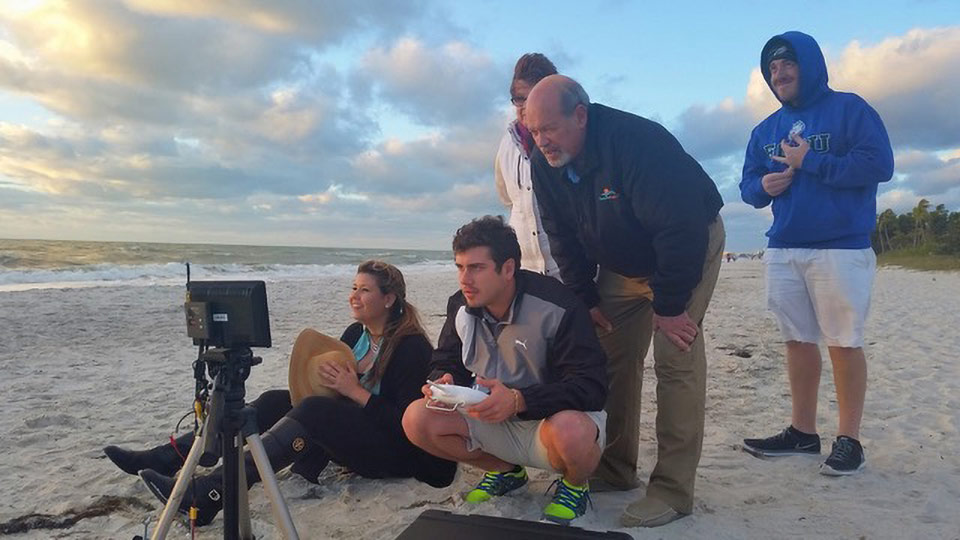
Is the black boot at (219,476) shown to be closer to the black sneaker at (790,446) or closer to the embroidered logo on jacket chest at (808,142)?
the black sneaker at (790,446)

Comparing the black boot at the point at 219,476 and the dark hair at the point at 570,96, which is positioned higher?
the dark hair at the point at 570,96

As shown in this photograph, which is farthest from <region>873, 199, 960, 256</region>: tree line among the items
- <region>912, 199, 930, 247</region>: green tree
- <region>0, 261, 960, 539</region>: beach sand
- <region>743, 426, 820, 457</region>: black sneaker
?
<region>743, 426, 820, 457</region>: black sneaker

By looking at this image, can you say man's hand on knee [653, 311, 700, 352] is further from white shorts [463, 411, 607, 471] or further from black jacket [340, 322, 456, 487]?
black jacket [340, 322, 456, 487]

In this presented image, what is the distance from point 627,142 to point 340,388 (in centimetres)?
185

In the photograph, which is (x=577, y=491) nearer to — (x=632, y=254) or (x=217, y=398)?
(x=632, y=254)

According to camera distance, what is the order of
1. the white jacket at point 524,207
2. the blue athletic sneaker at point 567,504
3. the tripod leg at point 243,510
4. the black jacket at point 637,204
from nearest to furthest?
1. the tripod leg at point 243,510
2. the black jacket at point 637,204
3. the blue athletic sneaker at point 567,504
4. the white jacket at point 524,207

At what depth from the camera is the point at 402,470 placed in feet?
11.1

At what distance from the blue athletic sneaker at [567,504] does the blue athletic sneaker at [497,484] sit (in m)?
0.34

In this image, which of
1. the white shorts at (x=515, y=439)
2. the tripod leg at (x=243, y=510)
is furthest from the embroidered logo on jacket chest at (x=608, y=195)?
the tripod leg at (x=243, y=510)

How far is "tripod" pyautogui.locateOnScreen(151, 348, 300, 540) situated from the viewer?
236 centimetres

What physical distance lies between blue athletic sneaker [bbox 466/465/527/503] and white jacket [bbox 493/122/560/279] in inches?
42.0

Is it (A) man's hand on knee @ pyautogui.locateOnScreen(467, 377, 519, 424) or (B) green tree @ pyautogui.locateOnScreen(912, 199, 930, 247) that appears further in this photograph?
(B) green tree @ pyautogui.locateOnScreen(912, 199, 930, 247)

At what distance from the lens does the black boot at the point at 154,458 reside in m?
3.17

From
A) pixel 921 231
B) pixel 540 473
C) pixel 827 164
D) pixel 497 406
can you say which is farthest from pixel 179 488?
pixel 921 231
